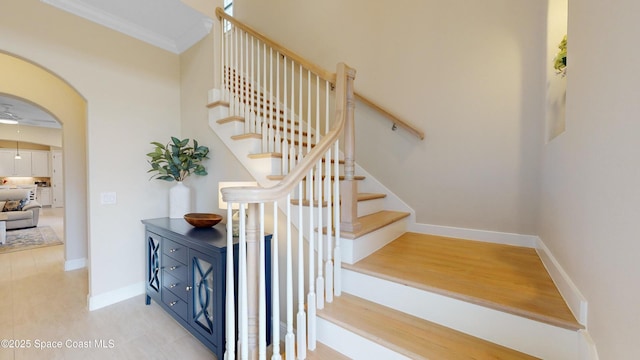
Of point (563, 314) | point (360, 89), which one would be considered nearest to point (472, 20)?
point (360, 89)

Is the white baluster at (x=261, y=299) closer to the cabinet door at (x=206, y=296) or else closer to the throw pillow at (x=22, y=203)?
the cabinet door at (x=206, y=296)

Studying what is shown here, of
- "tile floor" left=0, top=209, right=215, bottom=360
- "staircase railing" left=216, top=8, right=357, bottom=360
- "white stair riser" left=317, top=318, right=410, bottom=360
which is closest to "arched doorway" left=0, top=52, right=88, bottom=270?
"tile floor" left=0, top=209, right=215, bottom=360

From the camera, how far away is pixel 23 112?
6.09m

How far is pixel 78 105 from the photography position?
3.51 metres

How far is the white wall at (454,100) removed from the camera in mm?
1976

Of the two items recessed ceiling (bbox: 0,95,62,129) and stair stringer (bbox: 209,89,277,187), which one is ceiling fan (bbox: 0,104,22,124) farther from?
stair stringer (bbox: 209,89,277,187)

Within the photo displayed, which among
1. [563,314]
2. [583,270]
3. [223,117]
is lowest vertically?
[563,314]

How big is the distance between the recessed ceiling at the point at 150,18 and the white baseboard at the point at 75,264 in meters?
3.23

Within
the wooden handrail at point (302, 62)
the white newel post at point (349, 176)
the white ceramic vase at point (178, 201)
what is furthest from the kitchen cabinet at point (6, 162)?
the white newel post at point (349, 176)

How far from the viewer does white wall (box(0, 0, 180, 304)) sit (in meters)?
2.18

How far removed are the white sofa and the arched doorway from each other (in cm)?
388

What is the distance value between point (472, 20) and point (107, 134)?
3.67m

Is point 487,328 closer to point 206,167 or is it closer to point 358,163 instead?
point 358,163

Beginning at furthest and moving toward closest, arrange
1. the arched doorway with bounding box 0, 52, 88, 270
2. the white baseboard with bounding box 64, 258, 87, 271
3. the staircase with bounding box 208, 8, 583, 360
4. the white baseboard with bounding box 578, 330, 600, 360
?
the white baseboard with bounding box 64, 258, 87, 271, the arched doorway with bounding box 0, 52, 88, 270, the staircase with bounding box 208, 8, 583, 360, the white baseboard with bounding box 578, 330, 600, 360
